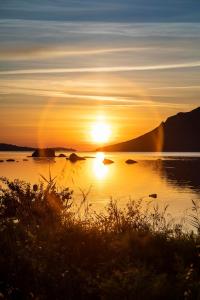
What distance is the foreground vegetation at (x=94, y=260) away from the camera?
822 cm

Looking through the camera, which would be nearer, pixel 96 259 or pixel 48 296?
pixel 48 296

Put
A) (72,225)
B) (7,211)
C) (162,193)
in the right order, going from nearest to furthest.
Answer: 1. (72,225)
2. (7,211)
3. (162,193)

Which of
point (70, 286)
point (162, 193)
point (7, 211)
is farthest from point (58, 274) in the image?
point (162, 193)

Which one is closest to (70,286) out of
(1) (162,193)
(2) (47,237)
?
(2) (47,237)

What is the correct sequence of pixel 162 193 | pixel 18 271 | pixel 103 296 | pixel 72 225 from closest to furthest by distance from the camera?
pixel 103 296 < pixel 18 271 < pixel 72 225 < pixel 162 193

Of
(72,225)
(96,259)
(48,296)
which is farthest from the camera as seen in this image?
(72,225)

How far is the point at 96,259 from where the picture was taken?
1077 centimetres

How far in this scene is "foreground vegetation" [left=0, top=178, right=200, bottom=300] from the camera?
8219 millimetres

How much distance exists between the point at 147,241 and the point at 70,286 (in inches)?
127

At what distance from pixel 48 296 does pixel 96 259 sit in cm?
230

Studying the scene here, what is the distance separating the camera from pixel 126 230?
1312cm

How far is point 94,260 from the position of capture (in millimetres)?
10758

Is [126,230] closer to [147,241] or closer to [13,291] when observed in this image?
[147,241]

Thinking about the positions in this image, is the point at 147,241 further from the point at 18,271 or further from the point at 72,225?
the point at 18,271
